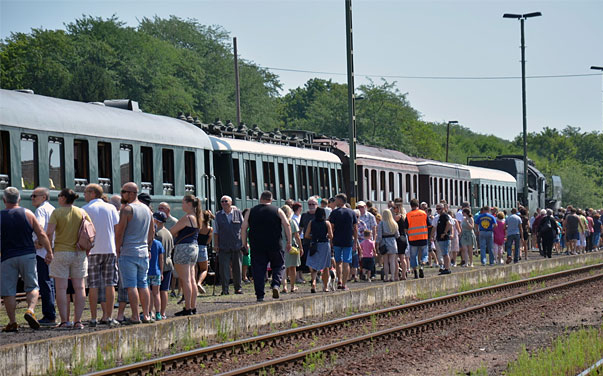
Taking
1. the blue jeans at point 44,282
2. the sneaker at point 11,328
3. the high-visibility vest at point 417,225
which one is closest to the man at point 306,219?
the high-visibility vest at point 417,225

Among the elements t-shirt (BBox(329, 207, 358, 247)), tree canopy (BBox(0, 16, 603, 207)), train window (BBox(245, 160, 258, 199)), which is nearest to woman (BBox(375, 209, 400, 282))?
t-shirt (BBox(329, 207, 358, 247))

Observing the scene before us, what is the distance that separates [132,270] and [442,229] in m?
14.0

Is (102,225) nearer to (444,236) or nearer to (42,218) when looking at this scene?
(42,218)

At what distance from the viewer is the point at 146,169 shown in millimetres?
21062

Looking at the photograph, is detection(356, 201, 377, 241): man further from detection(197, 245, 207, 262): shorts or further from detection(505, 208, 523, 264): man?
detection(505, 208, 523, 264): man

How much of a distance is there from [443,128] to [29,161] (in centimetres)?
16421

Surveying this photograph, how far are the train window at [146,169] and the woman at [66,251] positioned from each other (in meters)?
6.93

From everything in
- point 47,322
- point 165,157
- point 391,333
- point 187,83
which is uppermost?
point 187,83

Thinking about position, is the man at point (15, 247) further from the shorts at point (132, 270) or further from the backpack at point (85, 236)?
the shorts at point (132, 270)

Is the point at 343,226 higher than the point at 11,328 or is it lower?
higher

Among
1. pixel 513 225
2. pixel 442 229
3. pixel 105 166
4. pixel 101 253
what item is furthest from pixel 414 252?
pixel 101 253

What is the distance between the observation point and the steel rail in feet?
39.6

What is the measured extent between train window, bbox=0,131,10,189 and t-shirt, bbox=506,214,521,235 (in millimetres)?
19310

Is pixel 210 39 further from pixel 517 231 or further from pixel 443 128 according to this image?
pixel 443 128
